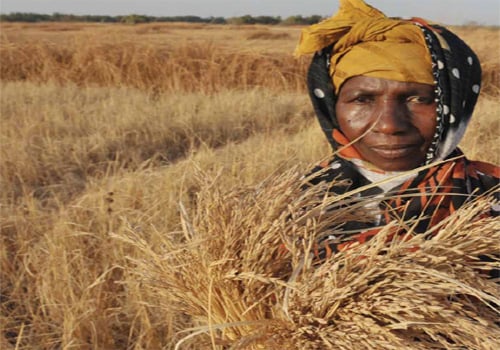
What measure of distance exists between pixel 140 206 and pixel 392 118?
1.69 metres

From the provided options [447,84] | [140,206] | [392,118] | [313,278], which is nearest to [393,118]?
[392,118]

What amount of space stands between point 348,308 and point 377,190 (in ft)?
2.12

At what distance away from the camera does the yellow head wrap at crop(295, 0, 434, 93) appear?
42.4 inches

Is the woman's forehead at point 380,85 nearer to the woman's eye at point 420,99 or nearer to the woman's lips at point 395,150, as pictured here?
the woman's eye at point 420,99

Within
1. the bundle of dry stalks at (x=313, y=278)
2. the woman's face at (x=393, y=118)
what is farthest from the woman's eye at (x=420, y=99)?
the bundle of dry stalks at (x=313, y=278)

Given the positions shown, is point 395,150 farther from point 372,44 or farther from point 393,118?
point 372,44

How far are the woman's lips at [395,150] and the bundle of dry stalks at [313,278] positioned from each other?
437 millimetres

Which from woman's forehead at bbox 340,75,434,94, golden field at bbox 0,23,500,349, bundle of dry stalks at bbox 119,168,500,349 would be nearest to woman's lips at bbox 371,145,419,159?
woman's forehead at bbox 340,75,434,94

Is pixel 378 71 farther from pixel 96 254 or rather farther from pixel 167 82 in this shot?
pixel 167 82

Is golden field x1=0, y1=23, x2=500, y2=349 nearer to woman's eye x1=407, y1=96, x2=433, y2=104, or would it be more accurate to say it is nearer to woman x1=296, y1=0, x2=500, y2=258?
woman x1=296, y1=0, x2=500, y2=258

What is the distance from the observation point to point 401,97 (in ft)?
3.59

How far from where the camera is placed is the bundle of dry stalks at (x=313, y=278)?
542 millimetres

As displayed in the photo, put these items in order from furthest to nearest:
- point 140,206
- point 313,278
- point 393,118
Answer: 1. point 140,206
2. point 393,118
3. point 313,278

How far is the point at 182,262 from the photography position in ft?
2.17
